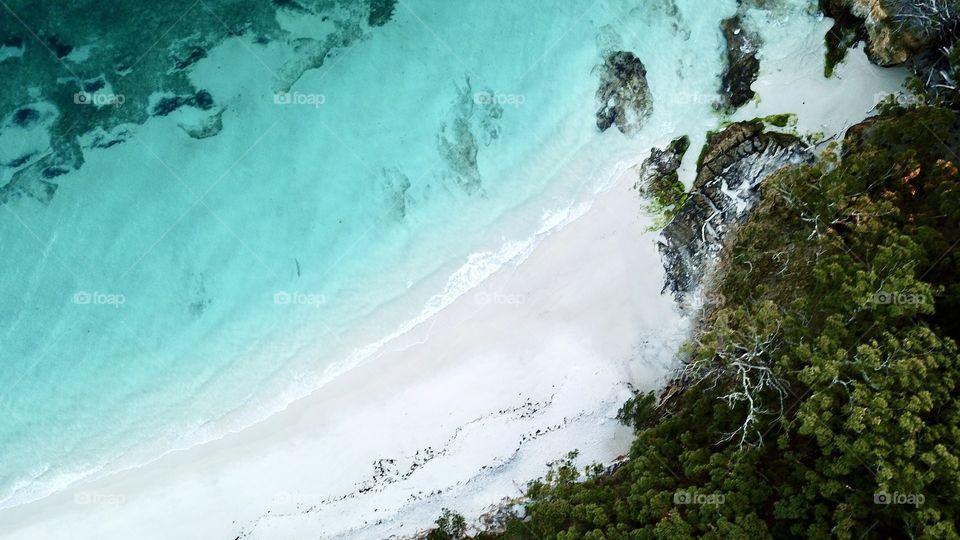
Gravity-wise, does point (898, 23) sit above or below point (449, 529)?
above

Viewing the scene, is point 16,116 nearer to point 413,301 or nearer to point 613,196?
point 413,301

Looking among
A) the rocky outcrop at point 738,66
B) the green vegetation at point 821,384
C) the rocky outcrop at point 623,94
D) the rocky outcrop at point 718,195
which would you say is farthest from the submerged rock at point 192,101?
the rocky outcrop at point 738,66

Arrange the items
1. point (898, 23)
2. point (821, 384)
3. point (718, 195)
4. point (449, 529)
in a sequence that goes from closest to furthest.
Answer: point (821, 384) → point (898, 23) → point (449, 529) → point (718, 195)

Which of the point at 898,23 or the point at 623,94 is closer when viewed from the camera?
the point at 898,23

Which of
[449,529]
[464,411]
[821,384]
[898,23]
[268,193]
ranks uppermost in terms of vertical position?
[268,193]

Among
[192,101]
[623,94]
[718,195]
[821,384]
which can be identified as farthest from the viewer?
[192,101]

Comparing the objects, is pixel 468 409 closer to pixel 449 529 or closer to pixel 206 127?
pixel 449 529

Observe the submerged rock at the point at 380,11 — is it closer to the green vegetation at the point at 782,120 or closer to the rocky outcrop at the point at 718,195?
the rocky outcrop at the point at 718,195

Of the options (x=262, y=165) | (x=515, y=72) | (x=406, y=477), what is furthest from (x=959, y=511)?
(x=262, y=165)

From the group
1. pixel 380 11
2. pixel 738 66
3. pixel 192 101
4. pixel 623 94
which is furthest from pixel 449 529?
pixel 738 66
